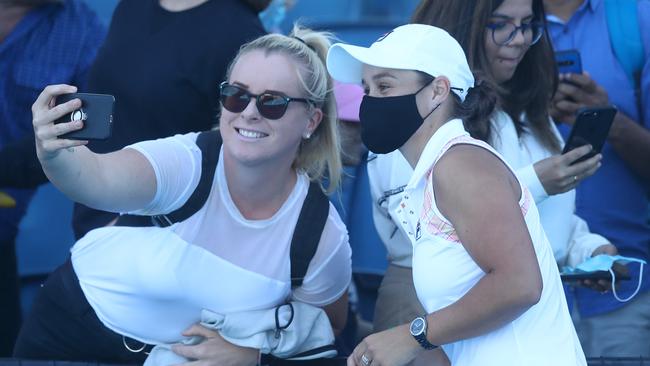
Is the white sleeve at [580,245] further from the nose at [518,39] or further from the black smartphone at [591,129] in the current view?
the nose at [518,39]

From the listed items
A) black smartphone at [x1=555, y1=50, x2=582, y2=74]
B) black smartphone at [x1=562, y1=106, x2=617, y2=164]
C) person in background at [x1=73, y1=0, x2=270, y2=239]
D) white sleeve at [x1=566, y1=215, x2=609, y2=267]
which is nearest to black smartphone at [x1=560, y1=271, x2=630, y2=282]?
white sleeve at [x1=566, y1=215, x2=609, y2=267]

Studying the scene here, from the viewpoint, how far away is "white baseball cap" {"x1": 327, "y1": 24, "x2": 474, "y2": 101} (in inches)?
87.9

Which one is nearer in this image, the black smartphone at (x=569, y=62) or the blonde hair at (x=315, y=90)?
the blonde hair at (x=315, y=90)

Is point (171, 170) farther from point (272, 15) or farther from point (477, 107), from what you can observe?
point (272, 15)

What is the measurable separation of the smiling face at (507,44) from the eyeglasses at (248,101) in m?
0.60

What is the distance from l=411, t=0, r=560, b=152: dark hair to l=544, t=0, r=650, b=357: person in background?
169mm

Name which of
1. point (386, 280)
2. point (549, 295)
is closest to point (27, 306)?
point (386, 280)

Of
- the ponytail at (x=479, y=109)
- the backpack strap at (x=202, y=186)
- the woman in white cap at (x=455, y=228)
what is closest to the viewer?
the woman in white cap at (x=455, y=228)

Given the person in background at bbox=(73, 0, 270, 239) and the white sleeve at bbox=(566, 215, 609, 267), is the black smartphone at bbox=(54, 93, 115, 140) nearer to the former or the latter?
the person in background at bbox=(73, 0, 270, 239)

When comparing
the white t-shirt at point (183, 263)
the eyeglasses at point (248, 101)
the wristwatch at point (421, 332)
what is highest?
the eyeglasses at point (248, 101)

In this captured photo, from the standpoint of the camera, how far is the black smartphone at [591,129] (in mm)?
2855

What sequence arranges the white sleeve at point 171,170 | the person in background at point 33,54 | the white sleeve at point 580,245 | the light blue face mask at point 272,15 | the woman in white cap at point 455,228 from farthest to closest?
the light blue face mask at point 272,15 < the person in background at point 33,54 < the white sleeve at point 580,245 < the white sleeve at point 171,170 < the woman in white cap at point 455,228

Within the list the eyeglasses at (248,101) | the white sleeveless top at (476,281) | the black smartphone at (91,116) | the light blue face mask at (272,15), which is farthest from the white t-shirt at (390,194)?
the light blue face mask at (272,15)

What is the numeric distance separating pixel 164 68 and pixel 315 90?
45 centimetres
